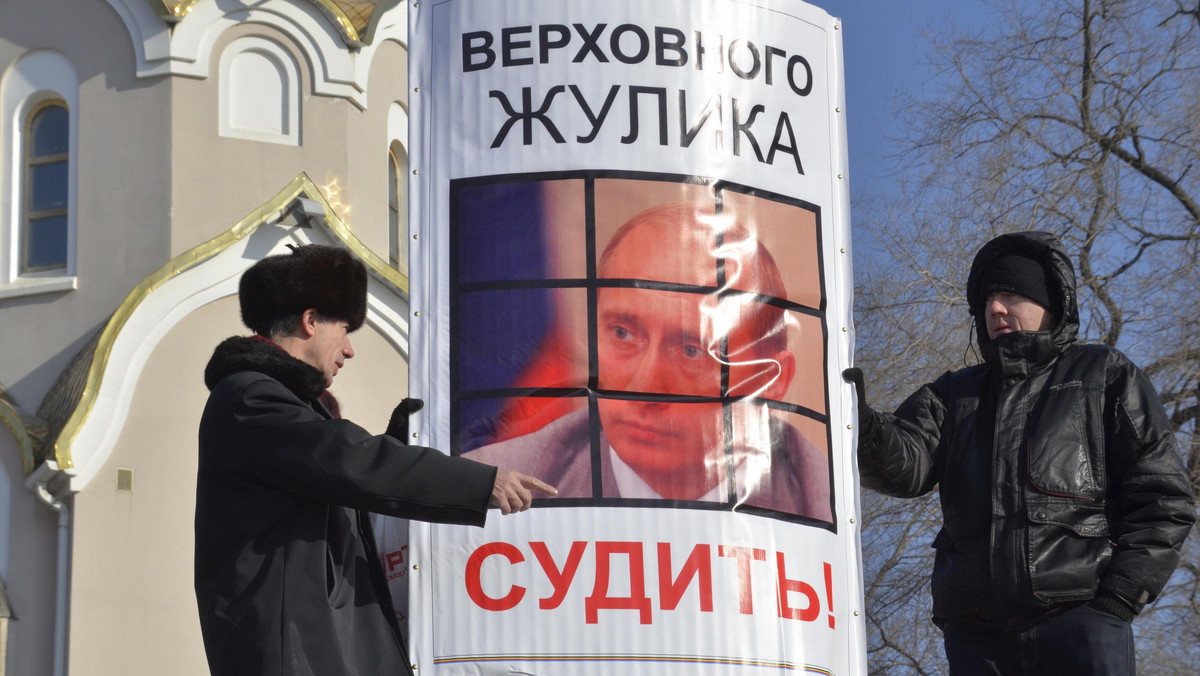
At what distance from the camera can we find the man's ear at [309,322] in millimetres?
4699

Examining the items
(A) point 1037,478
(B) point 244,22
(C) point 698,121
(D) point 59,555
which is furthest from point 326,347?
(B) point 244,22

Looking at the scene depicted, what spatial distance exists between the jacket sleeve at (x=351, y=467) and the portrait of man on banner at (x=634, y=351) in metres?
Result: 0.44

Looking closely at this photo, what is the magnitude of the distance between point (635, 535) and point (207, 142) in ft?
45.2

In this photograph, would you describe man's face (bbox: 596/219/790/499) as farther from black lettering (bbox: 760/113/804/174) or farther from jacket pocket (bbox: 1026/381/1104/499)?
jacket pocket (bbox: 1026/381/1104/499)

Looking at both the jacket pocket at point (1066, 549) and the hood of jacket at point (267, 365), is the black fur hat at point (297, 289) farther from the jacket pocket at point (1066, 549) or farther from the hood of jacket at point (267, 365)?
the jacket pocket at point (1066, 549)

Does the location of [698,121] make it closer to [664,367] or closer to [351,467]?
[664,367]

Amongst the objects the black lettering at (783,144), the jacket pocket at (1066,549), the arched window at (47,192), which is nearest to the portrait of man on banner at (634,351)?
the black lettering at (783,144)

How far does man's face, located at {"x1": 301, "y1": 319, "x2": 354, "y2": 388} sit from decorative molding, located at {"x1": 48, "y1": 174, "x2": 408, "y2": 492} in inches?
457

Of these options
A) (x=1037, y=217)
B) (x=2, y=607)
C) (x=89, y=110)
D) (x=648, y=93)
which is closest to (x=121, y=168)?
(x=89, y=110)

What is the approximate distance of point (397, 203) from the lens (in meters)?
19.1

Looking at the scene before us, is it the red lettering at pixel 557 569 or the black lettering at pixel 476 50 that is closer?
the red lettering at pixel 557 569

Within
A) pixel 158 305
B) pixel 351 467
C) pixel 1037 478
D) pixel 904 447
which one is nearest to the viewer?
pixel 351 467

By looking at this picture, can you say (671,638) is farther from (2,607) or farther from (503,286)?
(2,607)

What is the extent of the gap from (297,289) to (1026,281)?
2.20 meters
